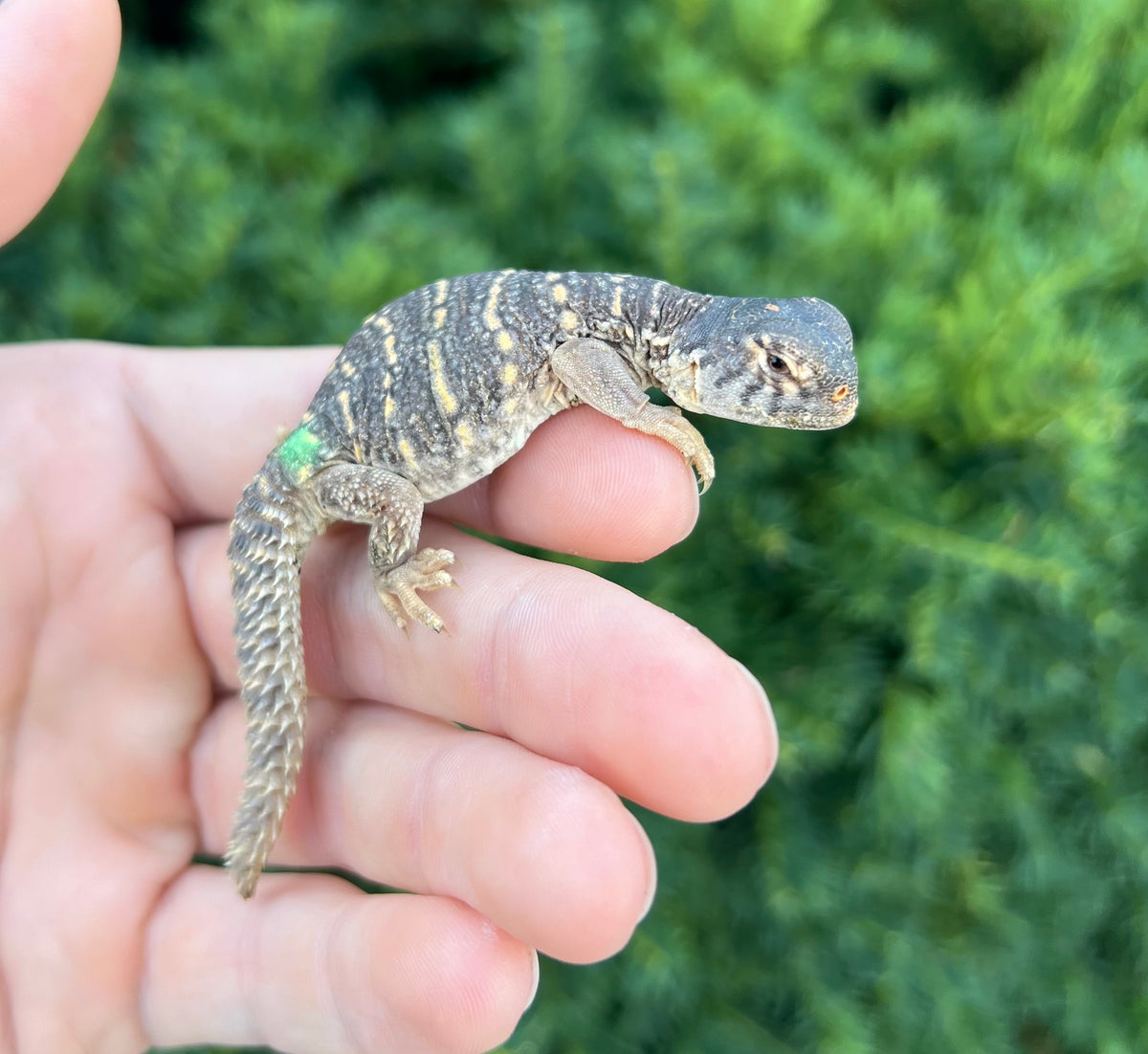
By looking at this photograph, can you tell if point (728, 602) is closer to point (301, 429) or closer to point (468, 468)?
point (468, 468)

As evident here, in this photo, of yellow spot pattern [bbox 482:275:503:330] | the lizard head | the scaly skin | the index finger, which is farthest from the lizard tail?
the lizard head

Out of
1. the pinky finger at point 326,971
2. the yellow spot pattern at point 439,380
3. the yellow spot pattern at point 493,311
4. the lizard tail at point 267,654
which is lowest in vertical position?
the pinky finger at point 326,971

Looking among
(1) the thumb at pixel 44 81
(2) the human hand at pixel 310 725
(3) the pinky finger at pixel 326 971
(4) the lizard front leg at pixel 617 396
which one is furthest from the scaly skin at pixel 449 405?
(1) the thumb at pixel 44 81

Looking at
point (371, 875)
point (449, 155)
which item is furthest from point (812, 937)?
point (449, 155)

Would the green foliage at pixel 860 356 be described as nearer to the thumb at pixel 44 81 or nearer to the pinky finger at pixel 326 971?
the thumb at pixel 44 81

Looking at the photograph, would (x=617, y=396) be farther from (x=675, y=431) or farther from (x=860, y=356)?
(x=860, y=356)

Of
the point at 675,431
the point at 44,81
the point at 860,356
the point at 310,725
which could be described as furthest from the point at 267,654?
the point at 860,356
